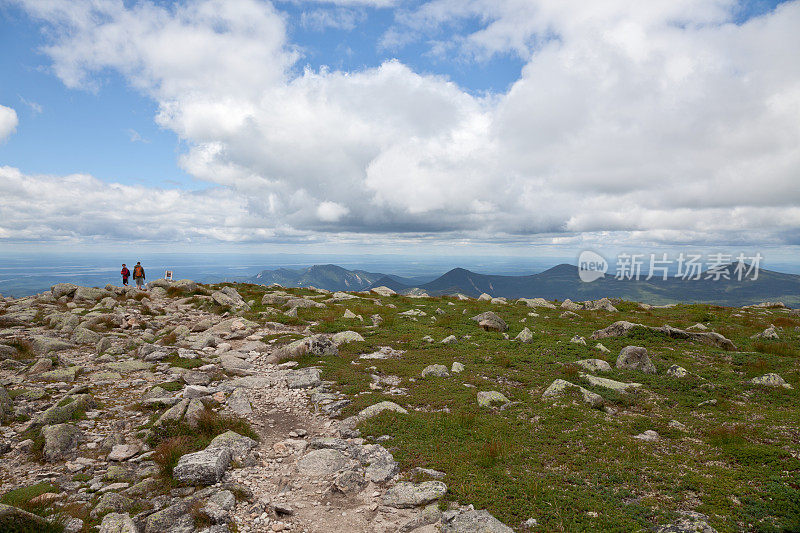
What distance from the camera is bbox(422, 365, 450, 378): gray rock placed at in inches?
673

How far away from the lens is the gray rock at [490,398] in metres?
13.5

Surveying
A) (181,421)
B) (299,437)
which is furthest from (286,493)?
(181,421)

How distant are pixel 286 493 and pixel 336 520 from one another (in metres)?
1.74

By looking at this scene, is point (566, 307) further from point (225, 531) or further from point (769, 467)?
point (225, 531)

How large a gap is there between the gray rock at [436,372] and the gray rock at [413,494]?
Result: 8.26 metres

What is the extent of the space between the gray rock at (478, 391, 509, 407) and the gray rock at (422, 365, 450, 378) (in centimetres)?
317

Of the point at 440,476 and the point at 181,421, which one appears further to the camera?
the point at 181,421

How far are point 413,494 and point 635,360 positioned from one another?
1450cm

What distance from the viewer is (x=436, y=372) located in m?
17.2

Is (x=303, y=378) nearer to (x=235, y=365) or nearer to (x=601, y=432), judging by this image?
(x=235, y=365)

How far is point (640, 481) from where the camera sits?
28.2 feet

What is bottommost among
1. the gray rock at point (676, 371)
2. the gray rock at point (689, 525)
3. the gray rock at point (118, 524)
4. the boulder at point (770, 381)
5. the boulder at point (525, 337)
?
the gray rock at point (118, 524)

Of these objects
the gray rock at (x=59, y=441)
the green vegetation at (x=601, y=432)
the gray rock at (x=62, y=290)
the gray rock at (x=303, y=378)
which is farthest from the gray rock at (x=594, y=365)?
the gray rock at (x=62, y=290)

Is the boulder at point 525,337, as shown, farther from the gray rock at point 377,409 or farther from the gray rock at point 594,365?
the gray rock at point 377,409
